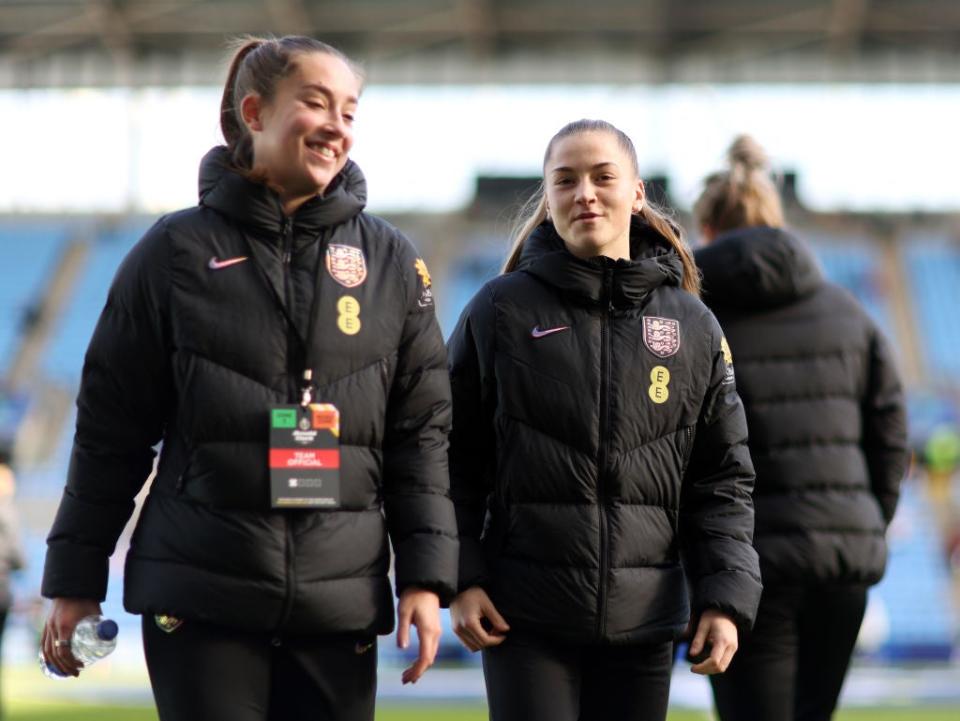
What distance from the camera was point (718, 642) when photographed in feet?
9.78

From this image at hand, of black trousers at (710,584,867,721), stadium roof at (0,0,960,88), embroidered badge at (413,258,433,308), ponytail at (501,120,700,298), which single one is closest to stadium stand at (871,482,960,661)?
stadium roof at (0,0,960,88)

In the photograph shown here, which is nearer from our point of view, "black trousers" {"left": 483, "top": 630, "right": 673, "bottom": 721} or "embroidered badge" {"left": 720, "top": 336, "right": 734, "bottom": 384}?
"black trousers" {"left": 483, "top": 630, "right": 673, "bottom": 721}

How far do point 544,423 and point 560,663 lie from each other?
46 centimetres

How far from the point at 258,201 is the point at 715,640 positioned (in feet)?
3.94

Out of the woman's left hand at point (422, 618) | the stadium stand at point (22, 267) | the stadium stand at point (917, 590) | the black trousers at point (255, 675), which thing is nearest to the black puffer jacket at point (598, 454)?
the woman's left hand at point (422, 618)

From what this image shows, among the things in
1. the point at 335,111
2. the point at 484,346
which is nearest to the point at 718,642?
the point at 484,346

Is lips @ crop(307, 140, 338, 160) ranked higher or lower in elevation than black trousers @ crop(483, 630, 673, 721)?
higher

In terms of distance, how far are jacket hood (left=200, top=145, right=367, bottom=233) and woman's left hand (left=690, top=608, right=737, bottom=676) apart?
104 centimetres

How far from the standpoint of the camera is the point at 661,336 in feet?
10.2

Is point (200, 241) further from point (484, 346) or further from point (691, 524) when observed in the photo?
point (691, 524)

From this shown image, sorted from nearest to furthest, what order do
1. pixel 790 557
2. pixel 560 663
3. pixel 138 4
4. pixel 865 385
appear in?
pixel 560 663
pixel 790 557
pixel 865 385
pixel 138 4

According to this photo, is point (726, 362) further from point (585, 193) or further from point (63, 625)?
point (63, 625)

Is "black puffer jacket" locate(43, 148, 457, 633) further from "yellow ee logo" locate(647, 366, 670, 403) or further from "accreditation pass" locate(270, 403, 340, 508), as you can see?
"yellow ee logo" locate(647, 366, 670, 403)

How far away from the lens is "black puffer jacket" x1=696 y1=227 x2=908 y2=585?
151 inches
